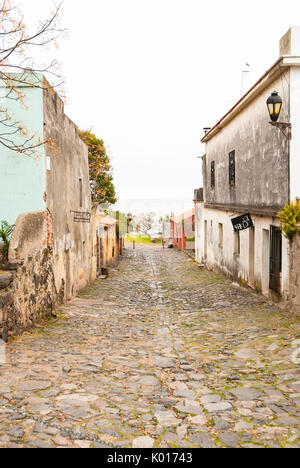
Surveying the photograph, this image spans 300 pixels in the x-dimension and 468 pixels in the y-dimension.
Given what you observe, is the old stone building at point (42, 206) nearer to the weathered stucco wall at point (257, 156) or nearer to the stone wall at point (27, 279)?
the stone wall at point (27, 279)

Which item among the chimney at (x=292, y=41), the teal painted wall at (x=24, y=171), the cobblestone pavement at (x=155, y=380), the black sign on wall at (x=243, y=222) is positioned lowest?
the cobblestone pavement at (x=155, y=380)

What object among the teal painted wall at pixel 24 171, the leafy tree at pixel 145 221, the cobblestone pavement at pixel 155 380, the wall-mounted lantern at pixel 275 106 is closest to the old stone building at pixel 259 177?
the wall-mounted lantern at pixel 275 106

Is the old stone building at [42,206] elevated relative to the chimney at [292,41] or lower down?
lower down

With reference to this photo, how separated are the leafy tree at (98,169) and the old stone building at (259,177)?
775 inches

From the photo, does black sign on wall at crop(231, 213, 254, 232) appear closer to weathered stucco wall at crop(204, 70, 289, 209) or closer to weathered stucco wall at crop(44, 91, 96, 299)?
weathered stucco wall at crop(204, 70, 289, 209)

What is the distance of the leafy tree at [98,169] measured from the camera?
36531 mm

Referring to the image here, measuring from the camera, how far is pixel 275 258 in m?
10.7

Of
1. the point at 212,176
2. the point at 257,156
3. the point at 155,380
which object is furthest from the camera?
the point at 212,176

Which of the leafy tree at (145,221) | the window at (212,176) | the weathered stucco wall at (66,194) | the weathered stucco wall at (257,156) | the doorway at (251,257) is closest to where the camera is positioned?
the weathered stucco wall at (257,156)

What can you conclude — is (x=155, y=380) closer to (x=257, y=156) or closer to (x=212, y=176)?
(x=257, y=156)

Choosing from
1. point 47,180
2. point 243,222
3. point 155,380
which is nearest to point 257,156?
point 243,222

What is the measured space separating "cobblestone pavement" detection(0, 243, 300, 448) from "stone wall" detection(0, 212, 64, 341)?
1.08 ft

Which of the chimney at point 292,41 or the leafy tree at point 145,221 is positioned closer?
the chimney at point 292,41

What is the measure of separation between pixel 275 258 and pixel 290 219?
1974 millimetres
